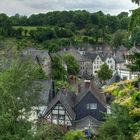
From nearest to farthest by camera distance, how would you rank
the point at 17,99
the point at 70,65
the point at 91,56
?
the point at 17,99 → the point at 70,65 → the point at 91,56

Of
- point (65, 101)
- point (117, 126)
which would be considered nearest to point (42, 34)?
point (65, 101)

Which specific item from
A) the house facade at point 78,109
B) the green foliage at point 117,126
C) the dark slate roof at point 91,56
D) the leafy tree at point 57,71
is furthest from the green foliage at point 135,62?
the dark slate roof at point 91,56

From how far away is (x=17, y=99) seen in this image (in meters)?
22.8

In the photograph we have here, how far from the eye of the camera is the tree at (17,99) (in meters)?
21.9

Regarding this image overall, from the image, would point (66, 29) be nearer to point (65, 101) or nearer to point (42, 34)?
point (42, 34)

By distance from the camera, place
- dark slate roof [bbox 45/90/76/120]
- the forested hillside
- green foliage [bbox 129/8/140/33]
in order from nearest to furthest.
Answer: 1. green foliage [bbox 129/8/140/33]
2. dark slate roof [bbox 45/90/76/120]
3. the forested hillside

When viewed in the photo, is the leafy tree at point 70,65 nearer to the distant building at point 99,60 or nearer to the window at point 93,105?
the distant building at point 99,60

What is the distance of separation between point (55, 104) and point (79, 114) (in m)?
2.84

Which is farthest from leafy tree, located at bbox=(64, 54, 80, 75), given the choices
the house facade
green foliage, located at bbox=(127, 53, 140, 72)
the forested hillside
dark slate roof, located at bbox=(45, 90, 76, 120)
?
green foliage, located at bbox=(127, 53, 140, 72)

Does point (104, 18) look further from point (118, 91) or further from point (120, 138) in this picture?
point (118, 91)

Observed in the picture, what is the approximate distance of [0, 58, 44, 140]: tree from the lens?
21.9m

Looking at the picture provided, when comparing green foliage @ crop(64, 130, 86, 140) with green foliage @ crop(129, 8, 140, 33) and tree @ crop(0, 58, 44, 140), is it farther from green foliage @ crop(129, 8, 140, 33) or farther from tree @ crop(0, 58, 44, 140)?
green foliage @ crop(129, 8, 140, 33)

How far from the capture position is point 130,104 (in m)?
9.27

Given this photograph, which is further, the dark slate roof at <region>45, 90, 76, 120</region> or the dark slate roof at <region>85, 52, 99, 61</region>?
the dark slate roof at <region>85, 52, 99, 61</region>
